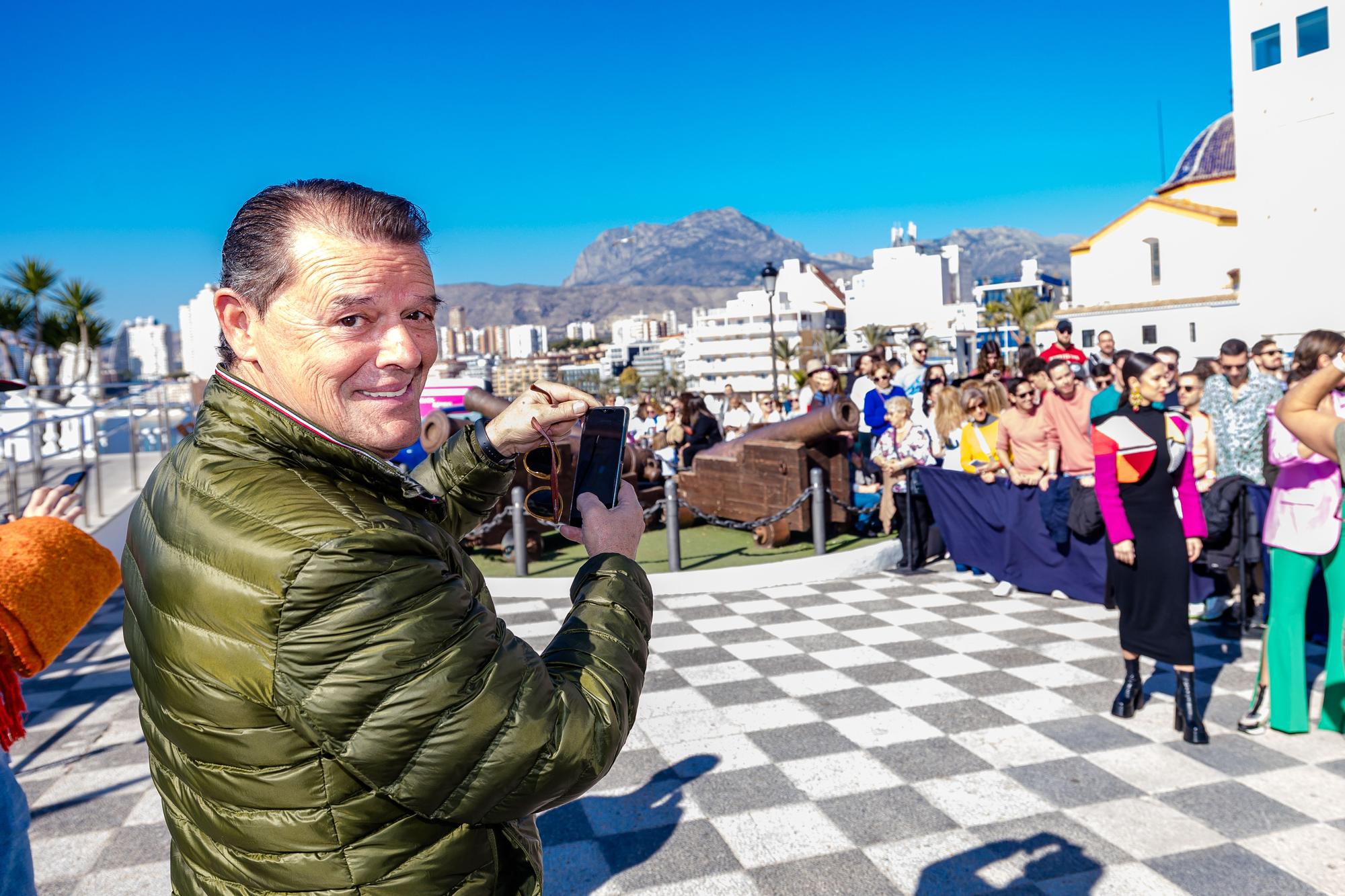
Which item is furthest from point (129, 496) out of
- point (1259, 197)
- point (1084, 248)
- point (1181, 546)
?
point (1084, 248)

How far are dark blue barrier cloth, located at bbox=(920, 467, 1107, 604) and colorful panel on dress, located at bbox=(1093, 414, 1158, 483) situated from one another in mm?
2902

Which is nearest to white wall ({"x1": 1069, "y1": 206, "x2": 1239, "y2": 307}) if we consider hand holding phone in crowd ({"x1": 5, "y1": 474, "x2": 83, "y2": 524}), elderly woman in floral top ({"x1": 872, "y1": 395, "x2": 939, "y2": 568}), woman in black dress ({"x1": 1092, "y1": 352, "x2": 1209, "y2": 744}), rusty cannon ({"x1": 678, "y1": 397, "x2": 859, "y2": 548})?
elderly woman in floral top ({"x1": 872, "y1": 395, "x2": 939, "y2": 568})

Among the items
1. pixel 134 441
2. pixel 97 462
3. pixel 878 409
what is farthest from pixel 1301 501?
pixel 134 441

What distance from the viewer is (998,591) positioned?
8.38 meters

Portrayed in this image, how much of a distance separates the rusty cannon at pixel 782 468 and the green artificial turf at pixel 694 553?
235 millimetres

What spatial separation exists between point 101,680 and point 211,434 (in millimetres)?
6523

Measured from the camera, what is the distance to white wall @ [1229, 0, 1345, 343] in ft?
74.4

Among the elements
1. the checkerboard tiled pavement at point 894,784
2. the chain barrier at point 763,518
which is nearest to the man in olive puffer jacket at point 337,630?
the checkerboard tiled pavement at point 894,784

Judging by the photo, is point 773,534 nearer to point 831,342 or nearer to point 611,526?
point 611,526

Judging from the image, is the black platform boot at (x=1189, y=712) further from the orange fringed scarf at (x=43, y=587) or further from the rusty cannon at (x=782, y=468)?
the rusty cannon at (x=782, y=468)

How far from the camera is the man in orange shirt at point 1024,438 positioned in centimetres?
830

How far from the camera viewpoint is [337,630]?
46.4 inches

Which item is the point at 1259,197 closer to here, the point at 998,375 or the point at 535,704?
the point at 998,375

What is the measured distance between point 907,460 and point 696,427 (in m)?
4.87
